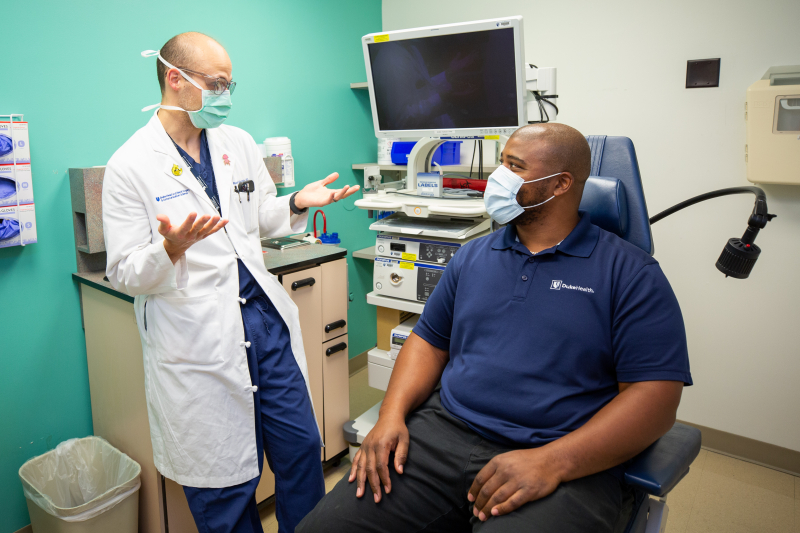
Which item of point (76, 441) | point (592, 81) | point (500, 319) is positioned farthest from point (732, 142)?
point (76, 441)

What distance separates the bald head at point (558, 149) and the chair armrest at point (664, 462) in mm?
646

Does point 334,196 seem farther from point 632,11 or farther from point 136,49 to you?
point 632,11

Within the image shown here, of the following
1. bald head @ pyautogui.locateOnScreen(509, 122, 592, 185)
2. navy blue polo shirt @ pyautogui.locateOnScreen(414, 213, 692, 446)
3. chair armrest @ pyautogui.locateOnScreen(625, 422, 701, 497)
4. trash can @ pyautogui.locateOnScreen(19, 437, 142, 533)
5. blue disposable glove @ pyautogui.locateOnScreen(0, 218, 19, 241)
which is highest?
bald head @ pyautogui.locateOnScreen(509, 122, 592, 185)

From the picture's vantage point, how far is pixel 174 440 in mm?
1419

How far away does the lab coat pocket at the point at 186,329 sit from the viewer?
4.48 ft

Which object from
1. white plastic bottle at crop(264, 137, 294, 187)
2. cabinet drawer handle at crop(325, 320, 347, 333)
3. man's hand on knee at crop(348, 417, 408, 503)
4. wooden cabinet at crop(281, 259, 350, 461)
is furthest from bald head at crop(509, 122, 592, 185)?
white plastic bottle at crop(264, 137, 294, 187)

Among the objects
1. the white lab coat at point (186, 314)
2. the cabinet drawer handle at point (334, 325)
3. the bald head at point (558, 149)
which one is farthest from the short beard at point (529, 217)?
the cabinet drawer handle at point (334, 325)

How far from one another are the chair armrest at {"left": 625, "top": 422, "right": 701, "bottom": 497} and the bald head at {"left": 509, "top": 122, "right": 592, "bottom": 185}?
0.65 m

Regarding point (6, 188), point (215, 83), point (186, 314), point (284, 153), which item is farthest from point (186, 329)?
point (284, 153)

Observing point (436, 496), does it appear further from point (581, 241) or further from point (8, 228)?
point (8, 228)

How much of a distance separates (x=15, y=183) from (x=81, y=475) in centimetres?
97

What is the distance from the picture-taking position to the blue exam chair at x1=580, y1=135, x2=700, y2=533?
106cm

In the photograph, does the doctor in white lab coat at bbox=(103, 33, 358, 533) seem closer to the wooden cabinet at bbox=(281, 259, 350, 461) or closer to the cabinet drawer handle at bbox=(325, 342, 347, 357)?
the wooden cabinet at bbox=(281, 259, 350, 461)

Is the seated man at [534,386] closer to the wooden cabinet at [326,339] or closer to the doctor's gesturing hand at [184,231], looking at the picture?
the doctor's gesturing hand at [184,231]
